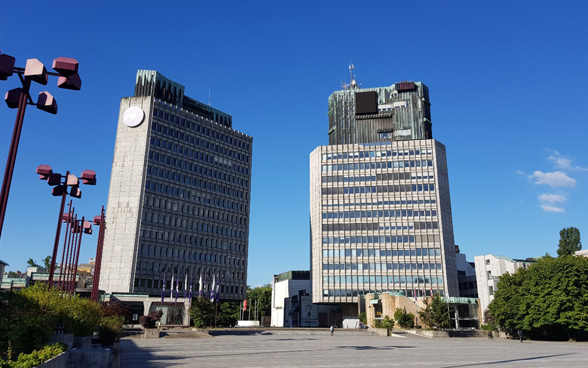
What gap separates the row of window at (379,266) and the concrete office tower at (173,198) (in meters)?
24.9

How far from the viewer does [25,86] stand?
19672 millimetres

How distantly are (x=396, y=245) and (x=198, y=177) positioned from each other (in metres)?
51.9

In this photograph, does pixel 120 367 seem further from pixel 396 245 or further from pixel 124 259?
pixel 396 245

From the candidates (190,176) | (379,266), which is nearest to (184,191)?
(190,176)

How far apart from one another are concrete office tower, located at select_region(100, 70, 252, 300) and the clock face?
0.74 ft

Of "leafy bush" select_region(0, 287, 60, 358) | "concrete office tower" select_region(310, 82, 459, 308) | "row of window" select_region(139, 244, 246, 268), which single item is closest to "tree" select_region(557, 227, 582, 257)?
"concrete office tower" select_region(310, 82, 459, 308)

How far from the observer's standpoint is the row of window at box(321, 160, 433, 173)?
386 ft

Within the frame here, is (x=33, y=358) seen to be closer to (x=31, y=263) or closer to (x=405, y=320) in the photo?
(x=405, y=320)

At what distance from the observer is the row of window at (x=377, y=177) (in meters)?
117

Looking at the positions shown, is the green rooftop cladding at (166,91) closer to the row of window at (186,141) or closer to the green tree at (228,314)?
the row of window at (186,141)

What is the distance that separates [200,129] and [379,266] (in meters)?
56.8

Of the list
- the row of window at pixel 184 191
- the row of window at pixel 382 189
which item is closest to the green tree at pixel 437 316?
the row of window at pixel 382 189

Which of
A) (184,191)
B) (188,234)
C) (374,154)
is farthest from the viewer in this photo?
(374,154)

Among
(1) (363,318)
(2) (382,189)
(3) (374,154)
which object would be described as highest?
(3) (374,154)
